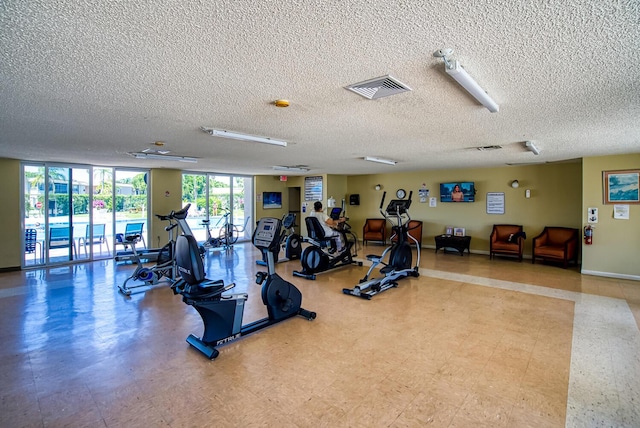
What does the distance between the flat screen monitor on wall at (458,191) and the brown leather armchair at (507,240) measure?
3.43 feet

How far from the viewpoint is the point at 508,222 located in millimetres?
8195

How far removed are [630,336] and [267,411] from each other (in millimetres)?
3921

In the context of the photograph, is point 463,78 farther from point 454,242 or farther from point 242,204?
point 242,204

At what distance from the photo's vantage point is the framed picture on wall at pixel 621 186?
5527mm

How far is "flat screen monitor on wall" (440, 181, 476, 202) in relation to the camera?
28.3ft

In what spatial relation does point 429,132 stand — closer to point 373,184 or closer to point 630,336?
point 630,336

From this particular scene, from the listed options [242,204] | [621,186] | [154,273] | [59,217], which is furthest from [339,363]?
[242,204]

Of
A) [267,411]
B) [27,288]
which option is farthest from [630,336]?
[27,288]

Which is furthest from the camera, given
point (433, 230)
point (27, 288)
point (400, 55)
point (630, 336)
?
point (433, 230)

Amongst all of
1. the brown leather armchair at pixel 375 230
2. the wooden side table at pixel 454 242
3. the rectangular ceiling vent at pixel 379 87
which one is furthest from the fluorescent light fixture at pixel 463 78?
the brown leather armchair at pixel 375 230

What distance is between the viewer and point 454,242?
27.7 feet

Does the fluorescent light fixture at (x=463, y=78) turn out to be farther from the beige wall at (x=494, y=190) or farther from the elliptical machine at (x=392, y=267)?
the beige wall at (x=494, y=190)

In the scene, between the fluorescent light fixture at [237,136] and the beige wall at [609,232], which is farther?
the beige wall at [609,232]

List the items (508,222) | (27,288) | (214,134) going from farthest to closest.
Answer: (508,222) → (27,288) → (214,134)
